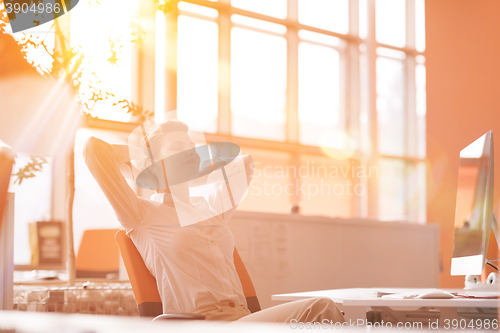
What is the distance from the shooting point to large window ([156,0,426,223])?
6.46 meters

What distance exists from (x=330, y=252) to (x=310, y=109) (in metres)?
3.72

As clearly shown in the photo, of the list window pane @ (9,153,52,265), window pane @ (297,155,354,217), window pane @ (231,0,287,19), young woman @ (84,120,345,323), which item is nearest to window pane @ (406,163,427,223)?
window pane @ (297,155,354,217)

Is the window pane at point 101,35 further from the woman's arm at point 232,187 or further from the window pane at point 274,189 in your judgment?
the window pane at point 274,189

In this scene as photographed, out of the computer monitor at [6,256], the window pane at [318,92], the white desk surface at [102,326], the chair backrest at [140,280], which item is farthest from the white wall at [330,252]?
the window pane at [318,92]

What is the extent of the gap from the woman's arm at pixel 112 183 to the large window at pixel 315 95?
4.23m

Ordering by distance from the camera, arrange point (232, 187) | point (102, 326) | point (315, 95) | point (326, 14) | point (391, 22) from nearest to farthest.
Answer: point (102, 326) → point (232, 187) → point (315, 95) → point (326, 14) → point (391, 22)

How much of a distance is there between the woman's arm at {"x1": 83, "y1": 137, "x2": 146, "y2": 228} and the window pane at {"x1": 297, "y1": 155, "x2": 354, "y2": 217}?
5.21 m

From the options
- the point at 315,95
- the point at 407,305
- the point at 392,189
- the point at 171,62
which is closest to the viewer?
the point at 407,305

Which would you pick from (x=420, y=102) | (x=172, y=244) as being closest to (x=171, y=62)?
(x=172, y=244)

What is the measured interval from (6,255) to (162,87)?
154 inches

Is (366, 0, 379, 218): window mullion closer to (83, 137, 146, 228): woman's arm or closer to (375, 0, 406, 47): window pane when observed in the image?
(375, 0, 406, 47): window pane

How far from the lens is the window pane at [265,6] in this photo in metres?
6.69

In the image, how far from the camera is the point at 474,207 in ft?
5.54

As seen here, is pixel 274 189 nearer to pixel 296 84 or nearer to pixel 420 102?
pixel 296 84
